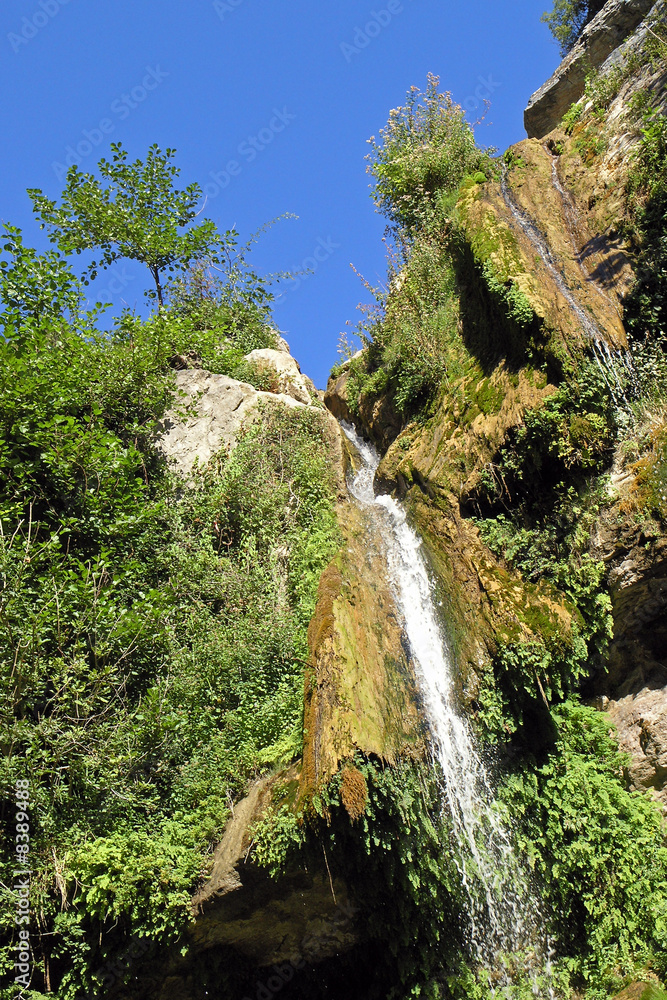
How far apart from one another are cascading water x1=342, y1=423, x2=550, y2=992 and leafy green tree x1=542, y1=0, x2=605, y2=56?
105 ft

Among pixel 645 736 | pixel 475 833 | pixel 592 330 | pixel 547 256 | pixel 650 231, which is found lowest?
pixel 475 833

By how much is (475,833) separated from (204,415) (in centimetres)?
998

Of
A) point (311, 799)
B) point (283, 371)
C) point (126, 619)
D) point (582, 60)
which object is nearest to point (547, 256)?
point (283, 371)

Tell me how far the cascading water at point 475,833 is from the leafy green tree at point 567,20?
32.1 metres

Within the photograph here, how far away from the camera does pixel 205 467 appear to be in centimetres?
1303

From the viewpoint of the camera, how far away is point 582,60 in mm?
20109

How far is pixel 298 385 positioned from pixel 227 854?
1176cm

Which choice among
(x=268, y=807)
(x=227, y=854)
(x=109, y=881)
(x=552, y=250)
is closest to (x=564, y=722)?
(x=268, y=807)

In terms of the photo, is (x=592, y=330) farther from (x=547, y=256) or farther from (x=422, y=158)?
(x=422, y=158)

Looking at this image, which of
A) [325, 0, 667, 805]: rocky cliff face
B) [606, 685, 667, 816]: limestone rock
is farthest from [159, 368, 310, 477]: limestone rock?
[606, 685, 667, 816]: limestone rock

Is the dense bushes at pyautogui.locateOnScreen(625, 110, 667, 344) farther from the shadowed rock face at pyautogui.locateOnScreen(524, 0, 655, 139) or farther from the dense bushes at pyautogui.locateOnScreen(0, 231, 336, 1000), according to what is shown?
the shadowed rock face at pyautogui.locateOnScreen(524, 0, 655, 139)

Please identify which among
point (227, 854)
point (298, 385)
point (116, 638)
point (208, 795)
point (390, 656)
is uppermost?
point (298, 385)

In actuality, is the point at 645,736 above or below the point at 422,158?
below

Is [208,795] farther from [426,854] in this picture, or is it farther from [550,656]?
[550,656]
